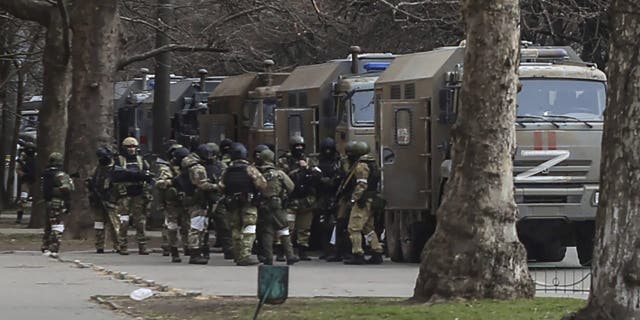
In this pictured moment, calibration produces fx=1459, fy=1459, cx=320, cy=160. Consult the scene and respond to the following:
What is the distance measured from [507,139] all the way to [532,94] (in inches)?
264

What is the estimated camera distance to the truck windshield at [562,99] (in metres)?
20.4

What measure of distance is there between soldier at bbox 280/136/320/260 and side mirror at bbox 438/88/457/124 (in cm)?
225

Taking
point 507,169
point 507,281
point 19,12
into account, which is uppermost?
point 19,12

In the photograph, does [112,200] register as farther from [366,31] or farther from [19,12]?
[366,31]

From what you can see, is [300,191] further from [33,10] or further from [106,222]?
[33,10]

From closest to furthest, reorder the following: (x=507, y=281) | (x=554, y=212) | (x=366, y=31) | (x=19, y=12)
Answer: (x=507, y=281) → (x=554, y=212) → (x=19, y=12) → (x=366, y=31)

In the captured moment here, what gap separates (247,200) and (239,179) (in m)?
0.31

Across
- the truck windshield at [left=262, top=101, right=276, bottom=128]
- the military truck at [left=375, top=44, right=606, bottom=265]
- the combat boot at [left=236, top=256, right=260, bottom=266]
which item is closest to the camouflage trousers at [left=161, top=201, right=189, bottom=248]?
the combat boot at [left=236, top=256, right=260, bottom=266]

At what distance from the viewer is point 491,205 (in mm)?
13734

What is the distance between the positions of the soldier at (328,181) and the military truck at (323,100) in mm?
1771

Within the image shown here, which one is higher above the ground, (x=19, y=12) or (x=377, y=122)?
(x=19, y=12)

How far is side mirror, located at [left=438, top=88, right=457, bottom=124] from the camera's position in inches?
812

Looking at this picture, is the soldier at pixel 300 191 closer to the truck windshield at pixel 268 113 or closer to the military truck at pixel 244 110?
the military truck at pixel 244 110

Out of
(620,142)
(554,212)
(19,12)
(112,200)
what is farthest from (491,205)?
(19,12)
